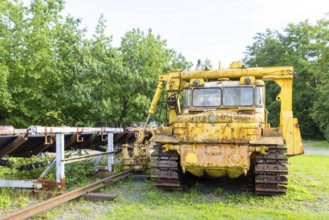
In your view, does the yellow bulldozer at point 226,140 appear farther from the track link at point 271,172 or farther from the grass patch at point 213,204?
the grass patch at point 213,204

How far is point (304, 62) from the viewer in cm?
4072

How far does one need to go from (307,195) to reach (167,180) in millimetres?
3130

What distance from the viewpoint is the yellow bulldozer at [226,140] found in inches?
291

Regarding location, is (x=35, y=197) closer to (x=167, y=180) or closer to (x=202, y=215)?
(x=167, y=180)

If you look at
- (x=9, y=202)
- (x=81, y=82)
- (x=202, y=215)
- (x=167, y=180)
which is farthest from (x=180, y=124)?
(x=81, y=82)

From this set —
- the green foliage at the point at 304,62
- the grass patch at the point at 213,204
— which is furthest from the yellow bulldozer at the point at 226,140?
the green foliage at the point at 304,62

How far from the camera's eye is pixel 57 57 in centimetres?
2438

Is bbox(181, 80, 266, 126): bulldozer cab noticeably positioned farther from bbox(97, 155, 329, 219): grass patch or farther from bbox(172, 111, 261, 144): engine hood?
bbox(97, 155, 329, 219): grass patch

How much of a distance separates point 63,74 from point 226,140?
1793cm

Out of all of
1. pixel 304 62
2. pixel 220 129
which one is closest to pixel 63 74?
pixel 220 129

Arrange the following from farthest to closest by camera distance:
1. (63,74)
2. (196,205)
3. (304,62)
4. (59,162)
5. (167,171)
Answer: (304,62), (63,74), (167,171), (59,162), (196,205)

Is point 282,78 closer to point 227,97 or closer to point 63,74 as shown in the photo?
point 227,97

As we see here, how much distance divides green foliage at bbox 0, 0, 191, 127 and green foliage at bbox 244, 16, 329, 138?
61.4 ft

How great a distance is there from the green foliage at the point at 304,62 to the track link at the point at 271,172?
28.0m
